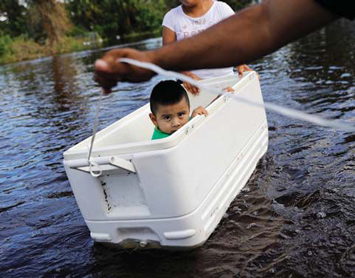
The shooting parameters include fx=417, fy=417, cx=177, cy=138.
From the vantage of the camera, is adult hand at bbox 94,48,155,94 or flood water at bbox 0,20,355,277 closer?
adult hand at bbox 94,48,155,94

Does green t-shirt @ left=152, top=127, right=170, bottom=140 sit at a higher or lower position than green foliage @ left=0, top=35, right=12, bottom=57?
higher

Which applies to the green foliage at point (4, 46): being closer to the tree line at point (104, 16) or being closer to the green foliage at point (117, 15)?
the tree line at point (104, 16)

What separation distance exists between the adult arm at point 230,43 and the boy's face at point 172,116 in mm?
1484

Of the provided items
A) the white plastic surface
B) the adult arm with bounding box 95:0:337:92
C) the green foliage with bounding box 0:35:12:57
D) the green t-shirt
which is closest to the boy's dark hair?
the green t-shirt

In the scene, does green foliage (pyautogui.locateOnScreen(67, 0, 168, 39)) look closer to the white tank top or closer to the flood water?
the flood water

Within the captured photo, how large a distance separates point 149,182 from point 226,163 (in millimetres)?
885

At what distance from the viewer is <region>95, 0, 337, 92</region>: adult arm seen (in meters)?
1.41

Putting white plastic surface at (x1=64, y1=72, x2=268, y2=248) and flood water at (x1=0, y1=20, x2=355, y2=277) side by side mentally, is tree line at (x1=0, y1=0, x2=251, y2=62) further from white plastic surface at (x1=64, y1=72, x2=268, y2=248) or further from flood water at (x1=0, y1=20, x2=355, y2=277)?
white plastic surface at (x1=64, y1=72, x2=268, y2=248)

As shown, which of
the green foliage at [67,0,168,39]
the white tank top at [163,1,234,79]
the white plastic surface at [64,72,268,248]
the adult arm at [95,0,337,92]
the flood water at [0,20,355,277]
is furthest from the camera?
the green foliage at [67,0,168,39]

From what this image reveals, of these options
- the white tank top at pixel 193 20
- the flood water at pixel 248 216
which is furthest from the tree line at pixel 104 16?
the white tank top at pixel 193 20

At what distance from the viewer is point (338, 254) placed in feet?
8.16

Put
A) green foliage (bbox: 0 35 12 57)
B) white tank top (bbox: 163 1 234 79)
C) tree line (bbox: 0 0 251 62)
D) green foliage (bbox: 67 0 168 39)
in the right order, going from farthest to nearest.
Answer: green foliage (bbox: 67 0 168 39) < tree line (bbox: 0 0 251 62) < green foliage (bbox: 0 35 12 57) < white tank top (bbox: 163 1 234 79)

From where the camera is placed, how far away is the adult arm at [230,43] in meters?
1.41

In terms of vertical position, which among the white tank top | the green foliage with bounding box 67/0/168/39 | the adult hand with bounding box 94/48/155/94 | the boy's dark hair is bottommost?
the green foliage with bounding box 67/0/168/39
